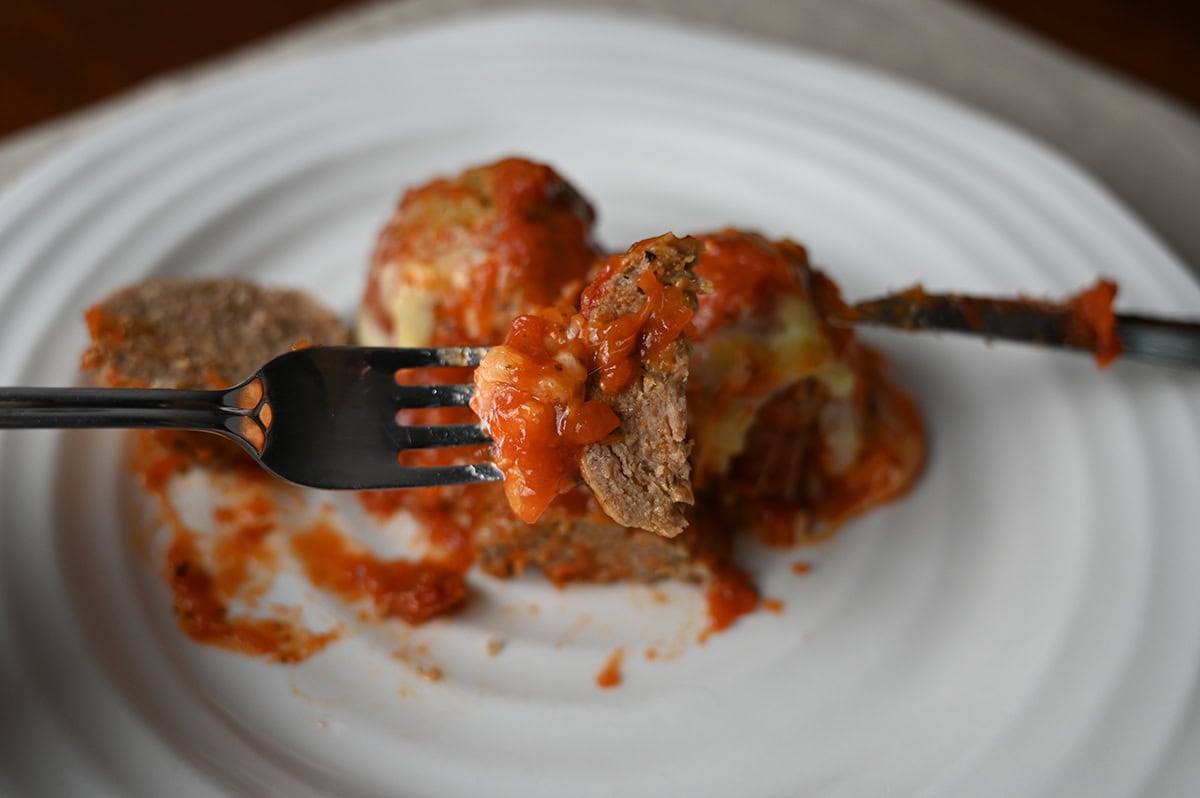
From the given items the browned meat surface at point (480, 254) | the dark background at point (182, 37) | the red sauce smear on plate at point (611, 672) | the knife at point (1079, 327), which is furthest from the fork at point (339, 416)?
the dark background at point (182, 37)

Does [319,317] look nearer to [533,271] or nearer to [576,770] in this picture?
[533,271]

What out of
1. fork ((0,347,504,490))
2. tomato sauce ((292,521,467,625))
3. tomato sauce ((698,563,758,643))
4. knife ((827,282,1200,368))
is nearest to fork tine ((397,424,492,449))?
fork ((0,347,504,490))

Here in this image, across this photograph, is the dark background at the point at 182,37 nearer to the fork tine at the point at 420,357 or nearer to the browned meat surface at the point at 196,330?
the browned meat surface at the point at 196,330

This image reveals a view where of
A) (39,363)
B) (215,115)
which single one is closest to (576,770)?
(39,363)

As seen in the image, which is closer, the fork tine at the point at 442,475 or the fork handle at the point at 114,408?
the fork handle at the point at 114,408

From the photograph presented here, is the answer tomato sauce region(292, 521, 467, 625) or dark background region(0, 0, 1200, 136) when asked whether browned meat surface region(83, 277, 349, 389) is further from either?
dark background region(0, 0, 1200, 136)

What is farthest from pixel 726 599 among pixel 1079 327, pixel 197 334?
pixel 197 334
